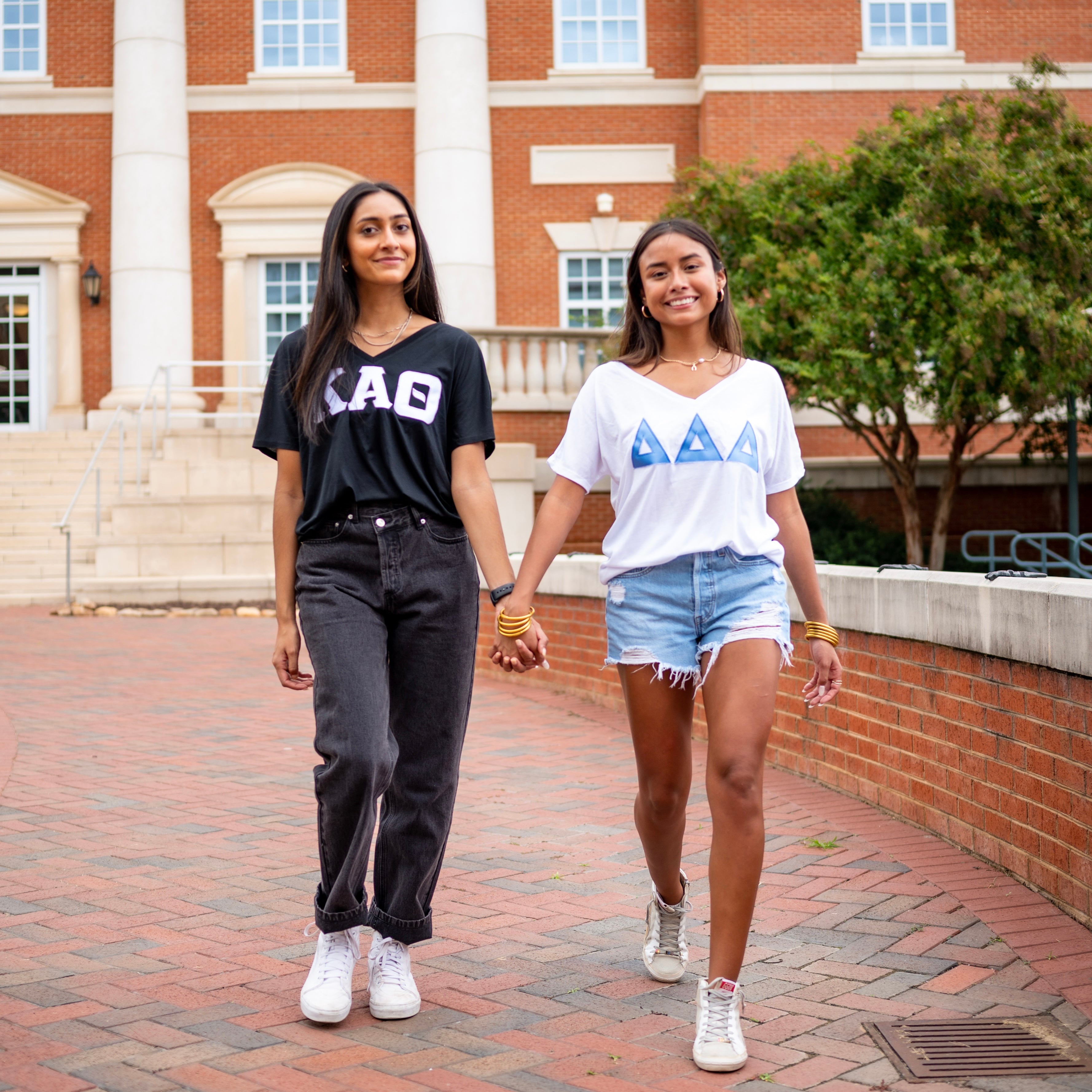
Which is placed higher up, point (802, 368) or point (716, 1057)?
point (802, 368)

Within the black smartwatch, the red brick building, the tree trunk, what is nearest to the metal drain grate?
the black smartwatch

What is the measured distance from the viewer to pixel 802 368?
47.9 feet

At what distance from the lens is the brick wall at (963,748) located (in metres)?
4.04

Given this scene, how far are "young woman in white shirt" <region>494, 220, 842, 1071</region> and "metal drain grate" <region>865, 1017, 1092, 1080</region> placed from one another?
368mm

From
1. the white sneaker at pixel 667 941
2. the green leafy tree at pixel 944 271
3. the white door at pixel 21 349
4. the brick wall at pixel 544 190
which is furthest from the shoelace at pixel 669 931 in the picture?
the white door at pixel 21 349

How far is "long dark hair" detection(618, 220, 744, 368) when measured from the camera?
11.7 ft

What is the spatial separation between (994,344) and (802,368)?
6.37 ft

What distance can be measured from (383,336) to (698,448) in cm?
85

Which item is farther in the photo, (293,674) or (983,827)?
(983,827)

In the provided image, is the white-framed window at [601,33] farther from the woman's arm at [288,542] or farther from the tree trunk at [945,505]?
the woman's arm at [288,542]

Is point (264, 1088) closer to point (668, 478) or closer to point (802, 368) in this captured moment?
point (668, 478)

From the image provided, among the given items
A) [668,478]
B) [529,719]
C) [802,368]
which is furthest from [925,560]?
[668,478]

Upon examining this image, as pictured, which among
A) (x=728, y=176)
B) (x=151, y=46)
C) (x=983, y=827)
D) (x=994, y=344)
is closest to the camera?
(x=983, y=827)

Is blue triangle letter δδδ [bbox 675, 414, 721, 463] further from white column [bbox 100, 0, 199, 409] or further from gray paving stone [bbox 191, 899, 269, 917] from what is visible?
white column [bbox 100, 0, 199, 409]
